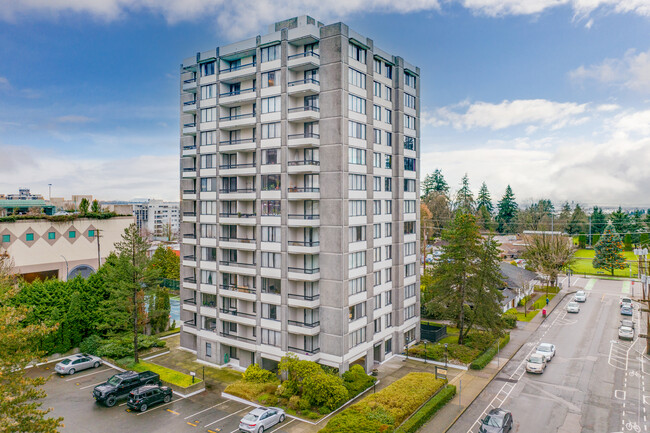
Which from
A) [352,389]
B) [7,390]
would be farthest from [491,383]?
[7,390]

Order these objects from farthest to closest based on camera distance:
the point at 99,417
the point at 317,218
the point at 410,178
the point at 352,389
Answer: the point at 410,178 → the point at 317,218 → the point at 352,389 → the point at 99,417

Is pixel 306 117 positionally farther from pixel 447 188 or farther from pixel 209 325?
pixel 447 188

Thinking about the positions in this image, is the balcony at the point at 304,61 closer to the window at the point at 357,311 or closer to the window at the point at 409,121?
the window at the point at 409,121

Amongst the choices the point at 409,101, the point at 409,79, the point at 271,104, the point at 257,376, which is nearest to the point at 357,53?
the point at 271,104

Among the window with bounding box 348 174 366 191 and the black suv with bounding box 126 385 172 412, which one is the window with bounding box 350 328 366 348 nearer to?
the window with bounding box 348 174 366 191

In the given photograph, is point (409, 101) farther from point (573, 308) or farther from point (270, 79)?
point (573, 308)

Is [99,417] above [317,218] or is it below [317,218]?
below
